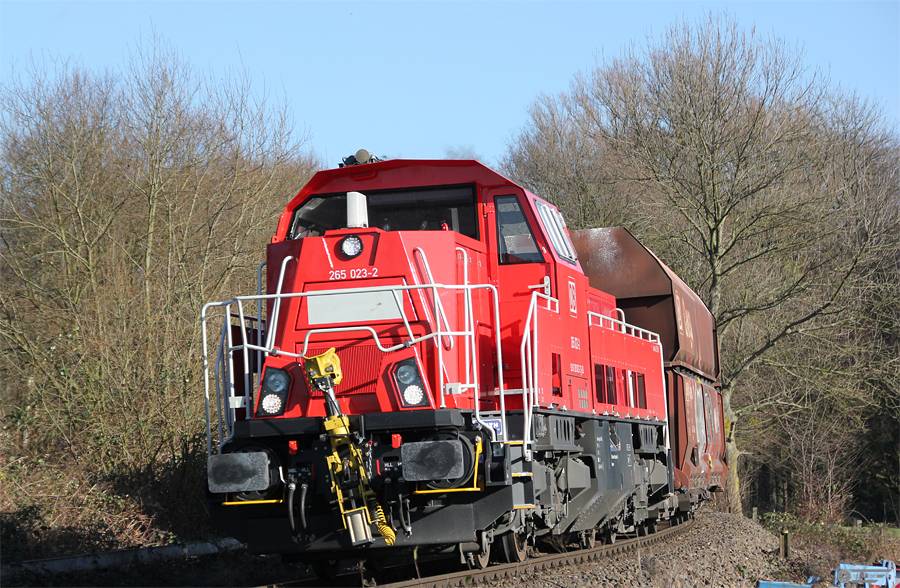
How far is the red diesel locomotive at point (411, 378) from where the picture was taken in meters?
6.34

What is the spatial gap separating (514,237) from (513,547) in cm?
301

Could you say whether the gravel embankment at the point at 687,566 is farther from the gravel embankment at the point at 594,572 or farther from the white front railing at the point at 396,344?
the white front railing at the point at 396,344

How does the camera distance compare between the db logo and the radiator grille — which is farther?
the db logo

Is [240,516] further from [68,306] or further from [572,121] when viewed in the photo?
[572,121]

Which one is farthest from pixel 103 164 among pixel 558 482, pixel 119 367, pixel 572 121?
pixel 572 121

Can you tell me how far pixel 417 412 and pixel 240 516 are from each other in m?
1.75

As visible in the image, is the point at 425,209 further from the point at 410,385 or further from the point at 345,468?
the point at 345,468

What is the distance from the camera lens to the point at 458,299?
7.23m

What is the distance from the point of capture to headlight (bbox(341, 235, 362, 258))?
693cm

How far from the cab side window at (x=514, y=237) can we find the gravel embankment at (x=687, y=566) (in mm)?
2852

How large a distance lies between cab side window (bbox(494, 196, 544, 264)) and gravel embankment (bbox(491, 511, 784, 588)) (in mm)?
2852

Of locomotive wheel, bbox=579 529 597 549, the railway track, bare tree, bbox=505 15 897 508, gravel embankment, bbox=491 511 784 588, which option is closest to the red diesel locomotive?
the railway track

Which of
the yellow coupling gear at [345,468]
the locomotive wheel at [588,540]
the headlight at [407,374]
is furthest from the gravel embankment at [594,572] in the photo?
the headlight at [407,374]

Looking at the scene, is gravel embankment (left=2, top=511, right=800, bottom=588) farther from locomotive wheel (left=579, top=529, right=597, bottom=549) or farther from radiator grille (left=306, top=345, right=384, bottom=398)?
radiator grille (left=306, top=345, right=384, bottom=398)
